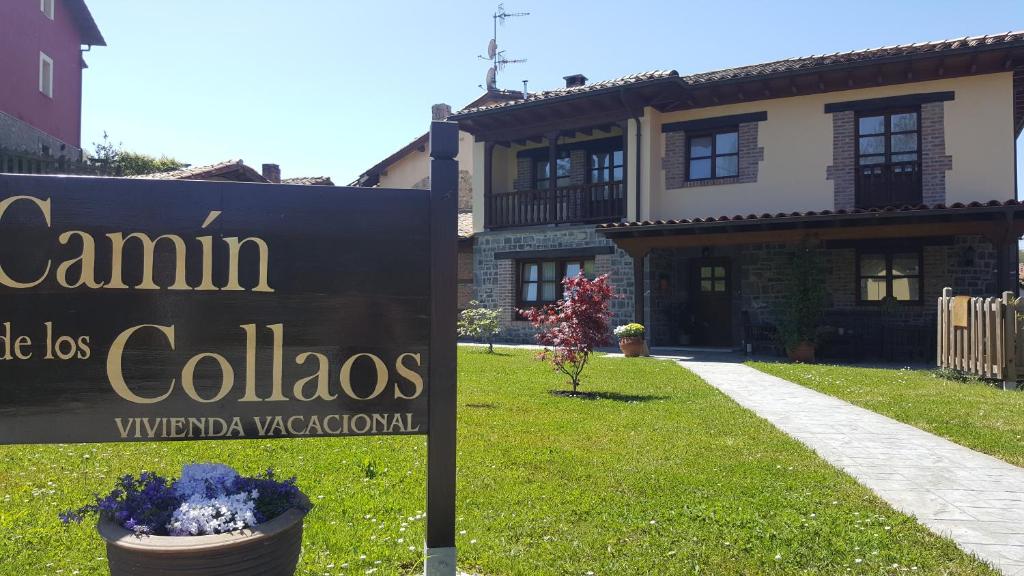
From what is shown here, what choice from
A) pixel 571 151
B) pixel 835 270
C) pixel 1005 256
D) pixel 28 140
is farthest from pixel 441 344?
pixel 28 140

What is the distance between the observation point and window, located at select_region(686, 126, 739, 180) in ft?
53.6

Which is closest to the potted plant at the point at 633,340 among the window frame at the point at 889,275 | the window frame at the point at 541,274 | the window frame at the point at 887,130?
the window frame at the point at 541,274

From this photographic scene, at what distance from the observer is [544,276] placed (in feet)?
58.9

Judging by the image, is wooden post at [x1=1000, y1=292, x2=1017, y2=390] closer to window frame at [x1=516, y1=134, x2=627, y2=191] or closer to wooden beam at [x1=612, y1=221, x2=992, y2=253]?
wooden beam at [x1=612, y1=221, x2=992, y2=253]

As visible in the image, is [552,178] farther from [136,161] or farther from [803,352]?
[136,161]

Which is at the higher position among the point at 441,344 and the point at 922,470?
the point at 441,344

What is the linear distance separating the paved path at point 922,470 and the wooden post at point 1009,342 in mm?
2680

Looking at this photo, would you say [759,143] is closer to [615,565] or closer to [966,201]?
[966,201]

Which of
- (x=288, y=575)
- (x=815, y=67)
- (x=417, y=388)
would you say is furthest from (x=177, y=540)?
(x=815, y=67)

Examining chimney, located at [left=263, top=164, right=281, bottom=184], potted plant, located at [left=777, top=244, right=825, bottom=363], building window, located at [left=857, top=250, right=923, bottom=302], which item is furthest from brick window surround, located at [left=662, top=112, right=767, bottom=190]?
chimney, located at [left=263, top=164, right=281, bottom=184]

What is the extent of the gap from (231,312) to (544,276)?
15.6 metres

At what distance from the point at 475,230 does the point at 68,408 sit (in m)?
16.7

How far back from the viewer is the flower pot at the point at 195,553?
214 cm

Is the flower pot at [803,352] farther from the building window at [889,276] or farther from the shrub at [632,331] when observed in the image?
the shrub at [632,331]
